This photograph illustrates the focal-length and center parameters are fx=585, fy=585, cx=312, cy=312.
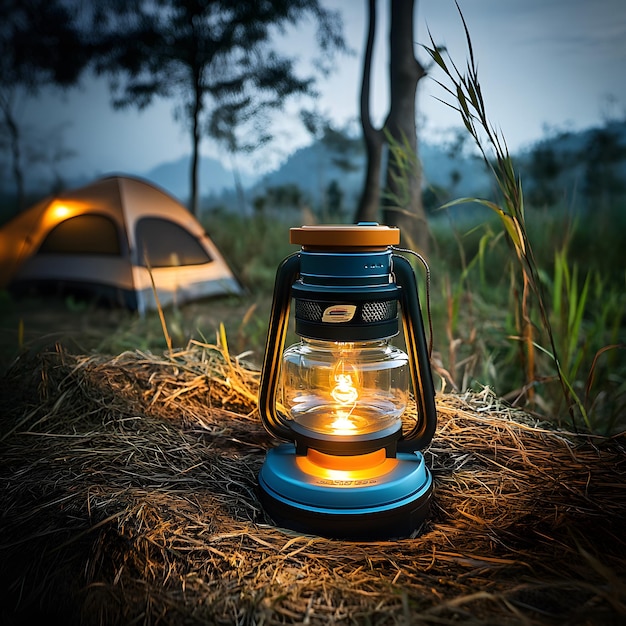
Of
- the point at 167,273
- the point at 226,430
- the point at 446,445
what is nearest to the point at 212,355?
the point at 226,430

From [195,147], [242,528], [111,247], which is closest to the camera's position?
[242,528]

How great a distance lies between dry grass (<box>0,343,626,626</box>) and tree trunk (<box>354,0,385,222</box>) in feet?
7.29

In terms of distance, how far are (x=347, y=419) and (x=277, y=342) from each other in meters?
0.28

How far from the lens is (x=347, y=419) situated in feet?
5.00

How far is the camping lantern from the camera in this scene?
1.30 meters

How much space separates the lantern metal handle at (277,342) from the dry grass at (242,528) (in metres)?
0.17

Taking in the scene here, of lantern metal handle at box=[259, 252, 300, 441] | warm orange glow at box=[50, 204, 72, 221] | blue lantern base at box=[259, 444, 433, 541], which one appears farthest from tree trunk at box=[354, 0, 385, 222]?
warm orange glow at box=[50, 204, 72, 221]

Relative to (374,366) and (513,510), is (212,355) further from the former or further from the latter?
(513,510)

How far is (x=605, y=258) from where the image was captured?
16.0ft

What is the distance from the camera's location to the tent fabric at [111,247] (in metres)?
4.81

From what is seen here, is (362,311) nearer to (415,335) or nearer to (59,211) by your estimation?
(415,335)

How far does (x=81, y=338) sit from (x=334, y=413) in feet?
6.69

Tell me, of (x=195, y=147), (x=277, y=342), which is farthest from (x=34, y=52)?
(x=277, y=342)

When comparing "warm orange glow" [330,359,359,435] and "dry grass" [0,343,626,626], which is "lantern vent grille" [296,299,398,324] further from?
"dry grass" [0,343,626,626]
